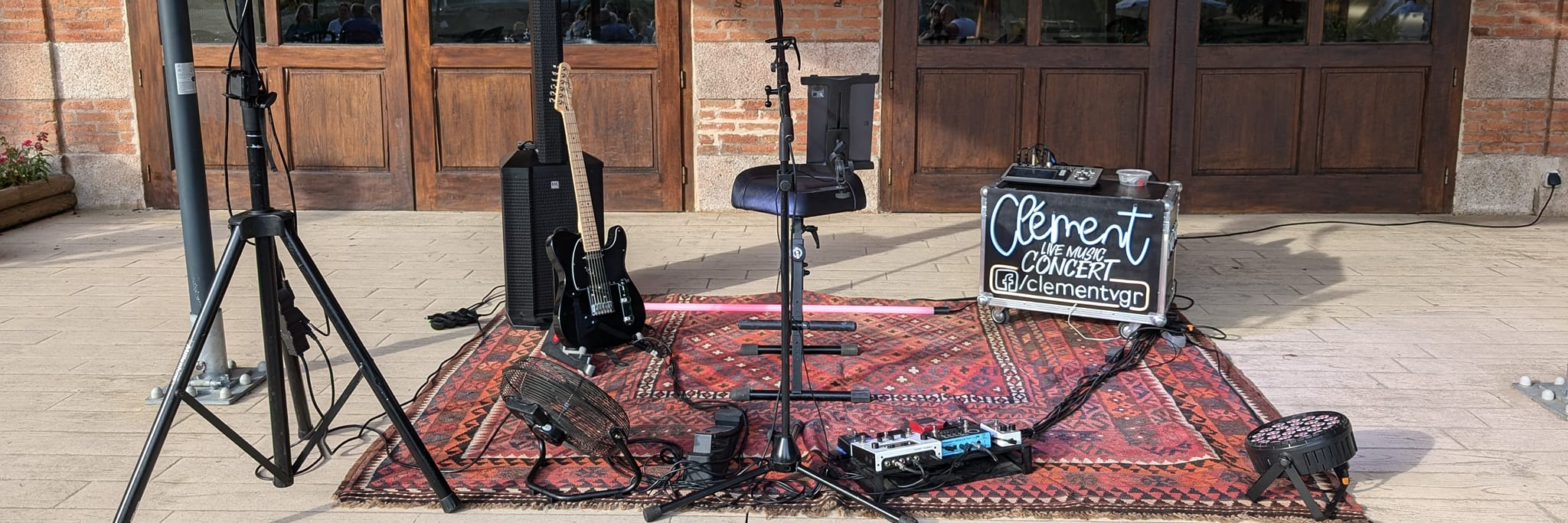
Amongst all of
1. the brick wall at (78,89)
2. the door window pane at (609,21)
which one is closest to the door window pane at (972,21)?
the door window pane at (609,21)

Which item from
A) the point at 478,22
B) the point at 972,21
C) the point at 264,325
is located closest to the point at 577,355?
the point at 264,325

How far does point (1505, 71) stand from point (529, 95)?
203 inches

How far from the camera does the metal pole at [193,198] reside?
3.67 m

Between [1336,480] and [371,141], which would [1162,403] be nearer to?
[1336,480]

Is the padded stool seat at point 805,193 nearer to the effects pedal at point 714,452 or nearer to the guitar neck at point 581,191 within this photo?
the guitar neck at point 581,191

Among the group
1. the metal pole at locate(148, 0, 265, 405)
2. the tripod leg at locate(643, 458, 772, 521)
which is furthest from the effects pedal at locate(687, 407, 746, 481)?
the metal pole at locate(148, 0, 265, 405)

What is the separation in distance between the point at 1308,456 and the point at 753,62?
4393mm

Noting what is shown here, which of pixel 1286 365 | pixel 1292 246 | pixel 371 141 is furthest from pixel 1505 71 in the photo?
pixel 371 141

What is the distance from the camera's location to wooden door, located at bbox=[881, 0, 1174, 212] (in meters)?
6.94

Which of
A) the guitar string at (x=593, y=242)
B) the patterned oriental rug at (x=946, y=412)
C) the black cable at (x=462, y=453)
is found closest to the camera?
the patterned oriental rug at (x=946, y=412)

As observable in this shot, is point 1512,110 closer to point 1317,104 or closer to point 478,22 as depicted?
point 1317,104

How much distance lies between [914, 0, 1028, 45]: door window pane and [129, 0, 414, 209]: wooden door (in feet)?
9.23

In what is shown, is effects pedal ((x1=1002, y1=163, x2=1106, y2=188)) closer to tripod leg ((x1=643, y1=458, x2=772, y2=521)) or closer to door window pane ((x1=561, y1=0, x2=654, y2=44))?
tripod leg ((x1=643, y1=458, x2=772, y2=521))

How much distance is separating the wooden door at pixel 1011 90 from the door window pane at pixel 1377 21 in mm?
857
